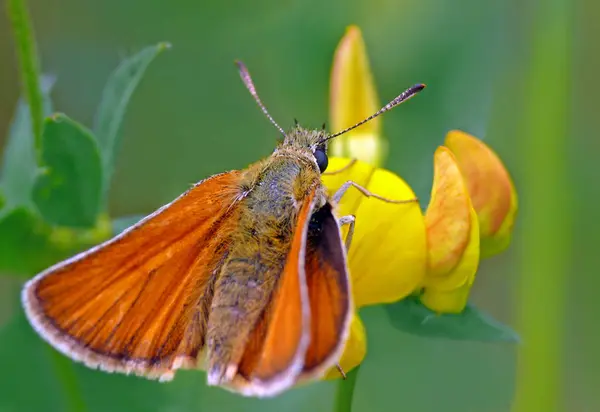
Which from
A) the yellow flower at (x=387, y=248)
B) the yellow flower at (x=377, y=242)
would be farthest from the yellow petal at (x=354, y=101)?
the yellow flower at (x=387, y=248)

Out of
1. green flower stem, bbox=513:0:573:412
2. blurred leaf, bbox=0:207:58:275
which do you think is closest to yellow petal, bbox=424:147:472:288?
green flower stem, bbox=513:0:573:412

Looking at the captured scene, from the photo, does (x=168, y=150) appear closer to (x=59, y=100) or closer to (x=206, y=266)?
(x=59, y=100)

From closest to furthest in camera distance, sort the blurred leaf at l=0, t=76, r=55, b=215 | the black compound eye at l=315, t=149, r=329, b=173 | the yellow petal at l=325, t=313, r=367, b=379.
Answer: the yellow petal at l=325, t=313, r=367, b=379, the black compound eye at l=315, t=149, r=329, b=173, the blurred leaf at l=0, t=76, r=55, b=215

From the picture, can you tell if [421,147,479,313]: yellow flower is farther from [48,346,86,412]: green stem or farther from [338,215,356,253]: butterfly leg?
[48,346,86,412]: green stem

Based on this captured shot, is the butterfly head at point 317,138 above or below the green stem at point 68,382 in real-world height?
above

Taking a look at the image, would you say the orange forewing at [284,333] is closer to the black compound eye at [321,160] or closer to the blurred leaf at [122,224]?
the black compound eye at [321,160]

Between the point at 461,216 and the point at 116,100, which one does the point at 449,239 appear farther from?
the point at 116,100

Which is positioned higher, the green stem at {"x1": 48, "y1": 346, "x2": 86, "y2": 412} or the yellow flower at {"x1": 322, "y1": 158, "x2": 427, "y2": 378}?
the yellow flower at {"x1": 322, "y1": 158, "x2": 427, "y2": 378}
